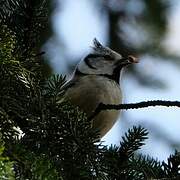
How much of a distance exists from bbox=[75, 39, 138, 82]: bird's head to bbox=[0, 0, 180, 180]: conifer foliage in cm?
159

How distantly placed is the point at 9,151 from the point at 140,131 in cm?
51

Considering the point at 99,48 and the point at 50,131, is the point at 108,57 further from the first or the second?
the point at 50,131

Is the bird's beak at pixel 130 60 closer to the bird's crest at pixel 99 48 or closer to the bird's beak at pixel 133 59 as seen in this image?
the bird's beak at pixel 133 59

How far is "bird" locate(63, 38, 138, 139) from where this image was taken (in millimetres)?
2732

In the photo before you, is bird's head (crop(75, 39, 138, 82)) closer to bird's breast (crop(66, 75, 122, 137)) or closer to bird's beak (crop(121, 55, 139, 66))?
bird's beak (crop(121, 55, 139, 66))

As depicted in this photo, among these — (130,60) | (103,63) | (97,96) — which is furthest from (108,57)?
(97,96)

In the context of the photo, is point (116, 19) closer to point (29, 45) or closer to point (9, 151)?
point (29, 45)

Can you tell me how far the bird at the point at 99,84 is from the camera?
2732 mm

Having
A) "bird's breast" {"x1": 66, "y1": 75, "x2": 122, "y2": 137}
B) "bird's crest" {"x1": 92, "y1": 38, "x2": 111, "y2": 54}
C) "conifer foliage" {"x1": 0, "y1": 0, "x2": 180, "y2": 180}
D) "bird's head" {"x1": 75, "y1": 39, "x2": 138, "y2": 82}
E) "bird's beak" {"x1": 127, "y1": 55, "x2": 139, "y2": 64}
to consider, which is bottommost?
"conifer foliage" {"x1": 0, "y1": 0, "x2": 180, "y2": 180}

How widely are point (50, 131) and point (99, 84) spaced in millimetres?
1524

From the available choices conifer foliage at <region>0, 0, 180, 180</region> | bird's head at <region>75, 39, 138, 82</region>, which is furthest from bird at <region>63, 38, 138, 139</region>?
conifer foliage at <region>0, 0, 180, 180</region>

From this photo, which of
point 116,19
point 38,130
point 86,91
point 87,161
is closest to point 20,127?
point 38,130

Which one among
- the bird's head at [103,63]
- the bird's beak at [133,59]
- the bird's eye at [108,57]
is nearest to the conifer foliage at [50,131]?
the bird's beak at [133,59]

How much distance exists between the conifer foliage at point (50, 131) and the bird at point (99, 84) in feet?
2.70
